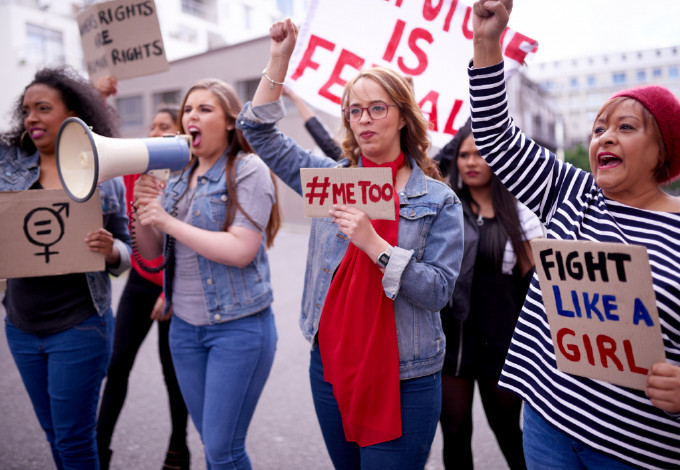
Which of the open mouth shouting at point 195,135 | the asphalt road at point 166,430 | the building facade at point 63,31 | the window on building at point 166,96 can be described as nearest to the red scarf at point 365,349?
the open mouth shouting at point 195,135

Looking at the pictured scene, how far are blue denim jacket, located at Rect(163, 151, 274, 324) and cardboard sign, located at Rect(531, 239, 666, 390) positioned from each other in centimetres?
130

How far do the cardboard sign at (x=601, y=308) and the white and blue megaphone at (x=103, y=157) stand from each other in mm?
1429

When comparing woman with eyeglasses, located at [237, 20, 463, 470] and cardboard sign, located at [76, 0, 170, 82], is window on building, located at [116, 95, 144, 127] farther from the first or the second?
woman with eyeglasses, located at [237, 20, 463, 470]

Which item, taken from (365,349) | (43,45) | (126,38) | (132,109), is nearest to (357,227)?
(365,349)

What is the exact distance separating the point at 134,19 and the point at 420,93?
168cm

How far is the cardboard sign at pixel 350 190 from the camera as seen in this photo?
5.24 ft

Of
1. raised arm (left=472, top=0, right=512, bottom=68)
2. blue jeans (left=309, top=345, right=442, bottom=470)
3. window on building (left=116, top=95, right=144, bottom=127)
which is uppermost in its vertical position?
window on building (left=116, top=95, right=144, bottom=127)

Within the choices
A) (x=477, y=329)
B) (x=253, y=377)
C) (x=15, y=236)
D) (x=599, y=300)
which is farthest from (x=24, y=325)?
(x=599, y=300)

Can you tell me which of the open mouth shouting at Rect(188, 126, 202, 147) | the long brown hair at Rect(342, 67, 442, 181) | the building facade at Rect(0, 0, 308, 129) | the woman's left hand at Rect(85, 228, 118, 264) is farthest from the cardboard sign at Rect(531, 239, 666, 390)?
the building facade at Rect(0, 0, 308, 129)

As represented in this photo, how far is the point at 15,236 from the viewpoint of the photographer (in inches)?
85.0

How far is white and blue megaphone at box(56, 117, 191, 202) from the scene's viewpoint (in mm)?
1838

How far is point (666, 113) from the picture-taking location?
4.44 ft

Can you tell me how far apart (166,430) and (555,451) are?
282 centimetres

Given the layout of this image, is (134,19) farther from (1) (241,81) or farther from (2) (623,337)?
(1) (241,81)
